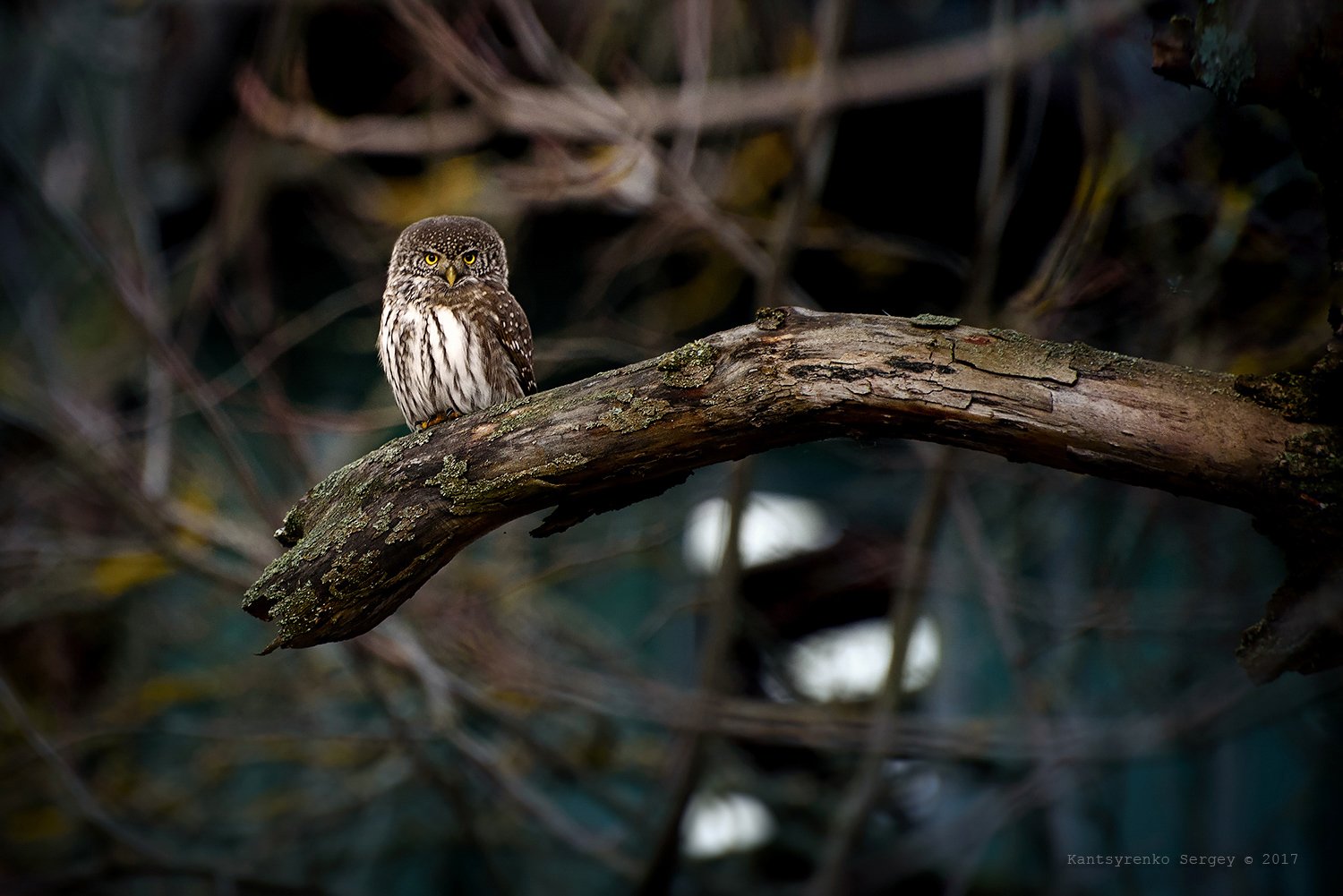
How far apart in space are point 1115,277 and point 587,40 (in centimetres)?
389

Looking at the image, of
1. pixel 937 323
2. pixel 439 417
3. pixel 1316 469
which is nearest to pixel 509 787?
pixel 439 417

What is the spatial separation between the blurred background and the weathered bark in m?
2.10

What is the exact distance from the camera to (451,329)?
3.96 meters

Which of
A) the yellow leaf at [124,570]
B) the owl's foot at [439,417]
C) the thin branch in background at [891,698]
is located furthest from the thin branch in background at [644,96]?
the yellow leaf at [124,570]

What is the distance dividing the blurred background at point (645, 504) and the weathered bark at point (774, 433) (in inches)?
82.5

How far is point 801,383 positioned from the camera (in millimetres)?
2482

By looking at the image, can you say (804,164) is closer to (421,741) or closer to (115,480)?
(115,480)

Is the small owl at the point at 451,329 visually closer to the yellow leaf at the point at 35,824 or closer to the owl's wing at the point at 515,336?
the owl's wing at the point at 515,336

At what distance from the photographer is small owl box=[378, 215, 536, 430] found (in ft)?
13.0

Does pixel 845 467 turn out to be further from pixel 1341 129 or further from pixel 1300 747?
pixel 1341 129

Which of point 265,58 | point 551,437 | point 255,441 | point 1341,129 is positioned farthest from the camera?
point 255,441

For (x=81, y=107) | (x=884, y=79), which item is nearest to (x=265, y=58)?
(x=81, y=107)

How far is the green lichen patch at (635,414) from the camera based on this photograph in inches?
101

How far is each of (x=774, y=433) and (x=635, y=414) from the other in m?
0.31
